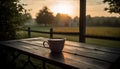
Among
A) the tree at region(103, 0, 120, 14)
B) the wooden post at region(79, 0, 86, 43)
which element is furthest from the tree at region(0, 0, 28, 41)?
the tree at region(103, 0, 120, 14)

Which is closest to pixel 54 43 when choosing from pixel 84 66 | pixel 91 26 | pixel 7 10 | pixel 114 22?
pixel 84 66

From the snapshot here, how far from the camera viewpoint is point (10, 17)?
155 inches

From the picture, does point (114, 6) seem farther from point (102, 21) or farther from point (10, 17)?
point (10, 17)

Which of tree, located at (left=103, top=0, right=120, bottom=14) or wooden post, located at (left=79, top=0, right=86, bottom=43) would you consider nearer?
wooden post, located at (left=79, top=0, right=86, bottom=43)

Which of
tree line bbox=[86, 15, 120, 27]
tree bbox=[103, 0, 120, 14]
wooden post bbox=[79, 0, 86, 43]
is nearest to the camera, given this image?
wooden post bbox=[79, 0, 86, 43]

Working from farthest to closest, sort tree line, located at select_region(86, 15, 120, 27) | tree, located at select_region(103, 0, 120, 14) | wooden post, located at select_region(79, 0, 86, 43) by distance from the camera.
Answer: tree line, located at select_region(86, 15, 120, 27) → tree, located at select_region(103, 0, 120, 14) → wooden post, located at select_region(79, 0, 86, 43)

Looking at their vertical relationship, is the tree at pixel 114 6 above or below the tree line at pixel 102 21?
above

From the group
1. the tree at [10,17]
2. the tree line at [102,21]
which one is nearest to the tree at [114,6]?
the tree line at [102,21]

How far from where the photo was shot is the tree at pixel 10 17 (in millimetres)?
3830

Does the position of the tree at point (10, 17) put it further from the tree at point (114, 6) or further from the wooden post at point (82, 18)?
the tree at point (114, 6)

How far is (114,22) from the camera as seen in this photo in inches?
195

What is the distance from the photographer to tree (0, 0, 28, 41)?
12.6ft

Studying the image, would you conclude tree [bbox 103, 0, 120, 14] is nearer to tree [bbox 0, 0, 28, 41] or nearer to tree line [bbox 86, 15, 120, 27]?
tree line [bbox 86, 15, 120, 27]

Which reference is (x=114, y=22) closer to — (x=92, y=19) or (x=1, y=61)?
(x=92, y=19)
